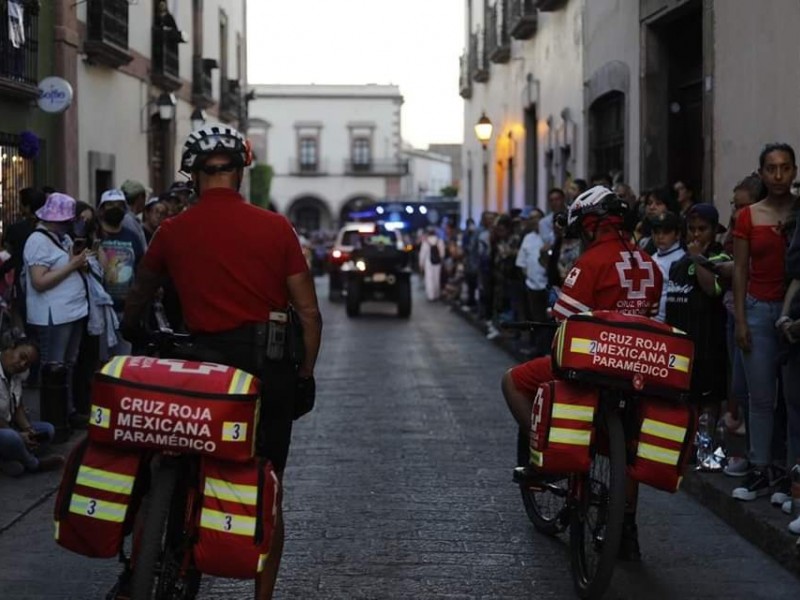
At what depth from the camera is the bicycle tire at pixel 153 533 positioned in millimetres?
4570

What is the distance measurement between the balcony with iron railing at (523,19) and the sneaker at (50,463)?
46.9 feet

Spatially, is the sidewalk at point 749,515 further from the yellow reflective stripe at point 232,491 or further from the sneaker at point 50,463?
the sneaker at point 50,463

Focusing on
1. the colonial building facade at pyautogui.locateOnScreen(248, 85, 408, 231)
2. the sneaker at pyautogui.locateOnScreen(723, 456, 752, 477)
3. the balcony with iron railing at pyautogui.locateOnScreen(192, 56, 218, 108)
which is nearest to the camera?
the sneaker at pyautogui.locateOnScreen(723, 456, 752, 477)

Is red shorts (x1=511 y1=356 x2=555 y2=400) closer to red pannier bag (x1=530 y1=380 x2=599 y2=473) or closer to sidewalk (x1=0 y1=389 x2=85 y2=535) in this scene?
red pannier bag (x1=530 y1=380 x2=599 y2=473)

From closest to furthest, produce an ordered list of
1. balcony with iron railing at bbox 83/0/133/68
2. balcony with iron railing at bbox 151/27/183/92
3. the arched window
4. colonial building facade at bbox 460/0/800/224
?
colonial building facade at bbox 460/0/800/224 → the arched window → balcony with iron railing at bbox 83/0/133/68 → balcony with iron railing at bbox 151/27/183/92

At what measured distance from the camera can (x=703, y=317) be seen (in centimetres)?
862

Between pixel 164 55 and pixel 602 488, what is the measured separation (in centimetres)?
1849

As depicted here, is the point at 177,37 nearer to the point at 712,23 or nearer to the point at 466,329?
the point at 466,329

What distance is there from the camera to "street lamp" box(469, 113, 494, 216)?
2820 centimetres

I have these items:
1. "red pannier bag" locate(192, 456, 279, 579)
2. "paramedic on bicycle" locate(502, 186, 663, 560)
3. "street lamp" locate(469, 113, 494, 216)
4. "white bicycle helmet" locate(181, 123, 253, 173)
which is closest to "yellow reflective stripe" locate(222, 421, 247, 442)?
"red pannier bag" locate(192, 456, 279, 579)

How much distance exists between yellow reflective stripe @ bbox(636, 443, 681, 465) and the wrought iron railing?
408 inches

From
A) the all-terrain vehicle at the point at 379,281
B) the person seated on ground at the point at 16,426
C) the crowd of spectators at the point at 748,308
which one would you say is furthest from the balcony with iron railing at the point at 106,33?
the person seated on ground at the point at 16,426

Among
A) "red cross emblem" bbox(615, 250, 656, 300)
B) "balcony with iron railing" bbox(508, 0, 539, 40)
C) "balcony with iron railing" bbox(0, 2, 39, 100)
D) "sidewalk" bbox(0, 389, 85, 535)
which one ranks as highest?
"balcony with iron railing" bbox(508, 0, 539, 40)

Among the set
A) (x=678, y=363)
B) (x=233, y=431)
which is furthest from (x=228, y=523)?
(x=678, y=363)
